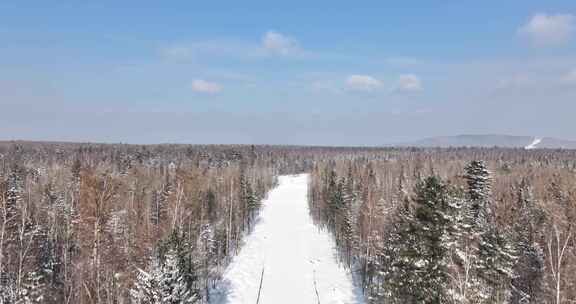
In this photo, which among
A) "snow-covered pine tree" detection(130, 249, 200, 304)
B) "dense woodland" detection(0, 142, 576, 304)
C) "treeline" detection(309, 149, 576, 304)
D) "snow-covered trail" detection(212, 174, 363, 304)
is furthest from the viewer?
"snow-covered trail" detection(212, 174, 363, 304)

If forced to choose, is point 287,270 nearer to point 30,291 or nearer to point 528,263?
point 528,263

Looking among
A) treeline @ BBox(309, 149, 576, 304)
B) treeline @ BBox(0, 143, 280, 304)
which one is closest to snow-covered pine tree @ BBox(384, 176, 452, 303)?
treeline @ BBox(309, 149, 576, 304)

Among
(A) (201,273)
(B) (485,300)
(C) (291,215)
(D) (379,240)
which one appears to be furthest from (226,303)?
(C) (291,215)

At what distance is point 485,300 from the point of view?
20.9 meters

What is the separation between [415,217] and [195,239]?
2749cm

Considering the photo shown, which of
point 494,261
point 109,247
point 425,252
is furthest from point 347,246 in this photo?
point 109,247

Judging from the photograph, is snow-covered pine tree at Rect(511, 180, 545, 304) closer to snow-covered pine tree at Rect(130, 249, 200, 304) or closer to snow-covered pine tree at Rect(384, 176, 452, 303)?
snow-covered pine tree at Rect(384, 176, 452, 303)

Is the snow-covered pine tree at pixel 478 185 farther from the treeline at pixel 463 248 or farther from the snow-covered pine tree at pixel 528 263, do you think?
the snow-covered pine tree at pixel 528 263

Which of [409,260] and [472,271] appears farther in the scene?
[472,271]

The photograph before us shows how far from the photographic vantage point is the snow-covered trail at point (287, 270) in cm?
4066

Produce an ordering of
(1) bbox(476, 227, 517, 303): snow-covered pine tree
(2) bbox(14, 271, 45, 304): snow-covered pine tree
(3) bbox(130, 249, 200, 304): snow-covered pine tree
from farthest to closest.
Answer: (1) bbox(476, 227, 517, 303): snow-covered pine tree, (2) bbox(14, 271, 45, 304): snow-covered pine tree, (3) bbox(130, 249, 200, 304): snow-covered pine tree

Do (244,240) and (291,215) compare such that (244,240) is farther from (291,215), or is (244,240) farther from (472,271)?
(472,271)

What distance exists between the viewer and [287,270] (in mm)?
50781

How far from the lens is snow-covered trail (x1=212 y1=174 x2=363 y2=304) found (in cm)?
4066
